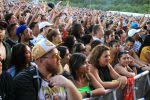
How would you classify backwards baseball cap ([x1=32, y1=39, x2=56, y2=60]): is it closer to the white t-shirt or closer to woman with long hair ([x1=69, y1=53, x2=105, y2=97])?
the white t-shirt

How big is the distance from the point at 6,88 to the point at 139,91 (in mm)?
3770

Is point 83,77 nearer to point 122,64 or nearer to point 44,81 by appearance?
point 44,81

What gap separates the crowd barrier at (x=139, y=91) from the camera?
569 centimetres

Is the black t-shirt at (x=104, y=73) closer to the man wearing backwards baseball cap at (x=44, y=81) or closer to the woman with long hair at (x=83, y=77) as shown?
the woman with long hair at (x=83, y=77)

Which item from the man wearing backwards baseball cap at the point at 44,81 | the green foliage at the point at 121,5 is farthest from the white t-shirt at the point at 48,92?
the green foliage at the point at 121,5

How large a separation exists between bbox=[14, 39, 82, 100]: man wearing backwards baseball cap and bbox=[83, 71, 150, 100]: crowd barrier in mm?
1559

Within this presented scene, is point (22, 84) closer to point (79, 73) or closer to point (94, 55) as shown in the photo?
point (79, 73)

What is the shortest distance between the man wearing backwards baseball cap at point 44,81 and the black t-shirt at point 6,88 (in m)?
0.10

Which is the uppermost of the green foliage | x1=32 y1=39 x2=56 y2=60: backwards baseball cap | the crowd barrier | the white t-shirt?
the green foliage

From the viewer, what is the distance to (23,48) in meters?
5.01

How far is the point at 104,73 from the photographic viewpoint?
5992mm

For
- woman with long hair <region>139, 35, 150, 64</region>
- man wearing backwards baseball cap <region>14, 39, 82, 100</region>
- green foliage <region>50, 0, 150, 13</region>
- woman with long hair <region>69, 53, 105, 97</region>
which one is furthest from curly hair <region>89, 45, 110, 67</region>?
green foliage <region>50, 0, 150, 13</region>

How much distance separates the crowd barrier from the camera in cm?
569

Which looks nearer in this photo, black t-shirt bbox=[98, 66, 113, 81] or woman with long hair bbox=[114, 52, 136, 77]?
black t-shirt bbox=[98, 66, 113, 81]
